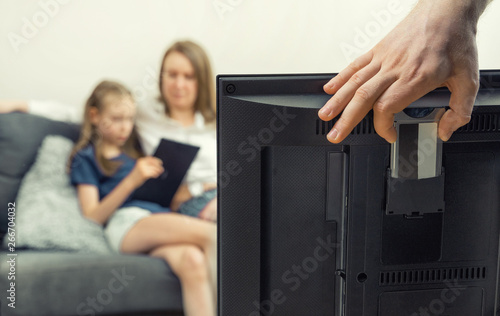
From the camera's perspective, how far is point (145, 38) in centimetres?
242

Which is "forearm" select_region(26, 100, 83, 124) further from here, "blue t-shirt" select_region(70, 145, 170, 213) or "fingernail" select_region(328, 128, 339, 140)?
"fingernail" select_region(328, 128, 339, 140)

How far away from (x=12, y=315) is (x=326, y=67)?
1737 mm

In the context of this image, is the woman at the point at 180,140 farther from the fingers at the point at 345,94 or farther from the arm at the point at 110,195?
the fingers at the point at 345,94

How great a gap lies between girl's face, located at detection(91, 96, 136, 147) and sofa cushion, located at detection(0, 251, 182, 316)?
20.3 inches

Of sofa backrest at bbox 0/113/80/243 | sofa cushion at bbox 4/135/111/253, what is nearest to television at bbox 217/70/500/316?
sofa cushion at bbox 4/135/111/253

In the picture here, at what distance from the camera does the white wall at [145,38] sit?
7.86ft

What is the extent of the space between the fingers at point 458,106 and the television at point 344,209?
2 cm

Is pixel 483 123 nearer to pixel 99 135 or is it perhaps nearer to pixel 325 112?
pixel 325 112

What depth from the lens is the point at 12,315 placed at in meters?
2.50

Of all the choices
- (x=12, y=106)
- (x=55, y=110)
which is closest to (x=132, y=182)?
(x=55, y=110)

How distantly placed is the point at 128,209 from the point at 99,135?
1.14 ft

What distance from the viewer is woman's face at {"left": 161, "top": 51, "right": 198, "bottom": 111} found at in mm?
2453

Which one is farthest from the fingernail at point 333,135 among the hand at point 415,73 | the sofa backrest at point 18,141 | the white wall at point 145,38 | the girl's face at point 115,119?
the sofa backrest at point 18,141

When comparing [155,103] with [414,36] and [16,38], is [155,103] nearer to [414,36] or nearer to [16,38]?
[16,38]
